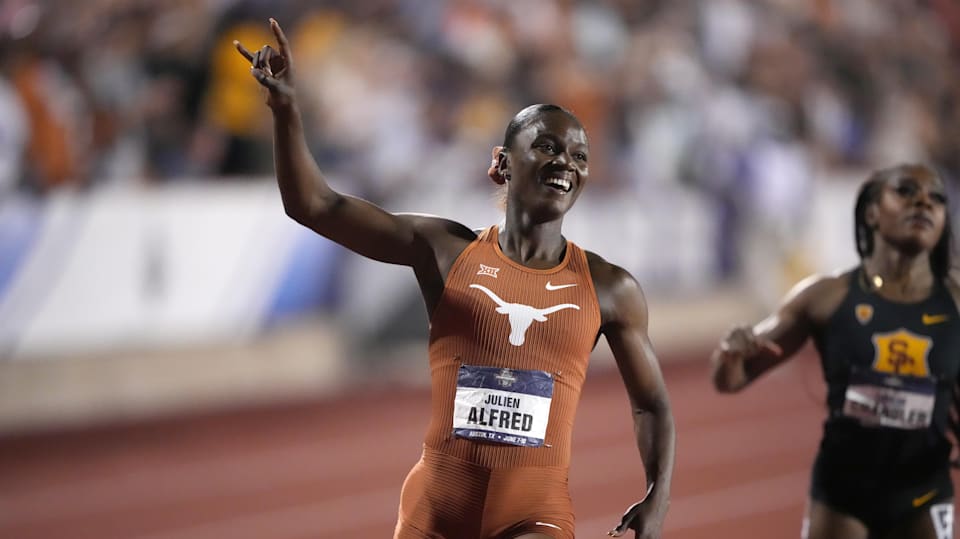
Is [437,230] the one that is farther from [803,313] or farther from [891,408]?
[891,408]

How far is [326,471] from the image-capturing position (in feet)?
29.6

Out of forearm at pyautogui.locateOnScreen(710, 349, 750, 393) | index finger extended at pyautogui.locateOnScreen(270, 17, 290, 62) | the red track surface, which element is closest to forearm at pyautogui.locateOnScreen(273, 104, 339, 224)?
index finger extended at pyautogui.locateOnScreen(270, 17, 290, 62)

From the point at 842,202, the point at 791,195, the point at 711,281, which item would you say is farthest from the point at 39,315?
the point at 842,202

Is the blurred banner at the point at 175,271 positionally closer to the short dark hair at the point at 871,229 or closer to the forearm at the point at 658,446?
the short dark hair at the point at 871,229

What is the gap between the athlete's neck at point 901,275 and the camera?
456 cm

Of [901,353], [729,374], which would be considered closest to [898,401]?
[901,353]

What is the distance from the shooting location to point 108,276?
10.1 metres

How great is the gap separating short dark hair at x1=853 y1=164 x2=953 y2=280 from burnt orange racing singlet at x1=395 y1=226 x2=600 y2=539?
1.82 m

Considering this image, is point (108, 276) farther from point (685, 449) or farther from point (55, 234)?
point (685, 449)

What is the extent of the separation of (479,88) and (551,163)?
1023cm

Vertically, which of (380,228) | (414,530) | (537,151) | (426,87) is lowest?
(414,530)

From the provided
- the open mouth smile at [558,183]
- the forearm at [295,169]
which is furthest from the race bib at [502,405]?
the forearm at [295,169]

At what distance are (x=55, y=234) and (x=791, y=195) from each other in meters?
10.1

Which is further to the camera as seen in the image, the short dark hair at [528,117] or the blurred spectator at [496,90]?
the blurred spectator at [496,90]
